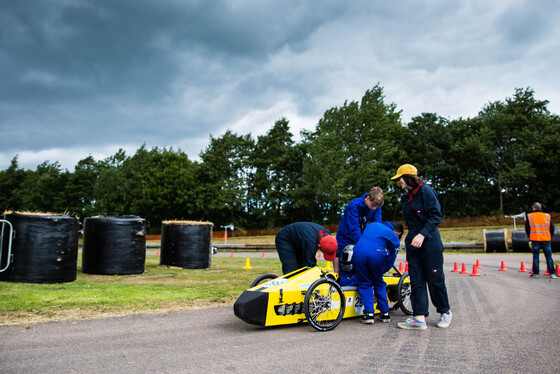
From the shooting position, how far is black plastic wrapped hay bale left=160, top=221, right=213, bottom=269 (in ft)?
44.3

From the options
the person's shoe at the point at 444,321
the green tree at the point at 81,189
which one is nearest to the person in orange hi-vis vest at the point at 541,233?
the person's shoe at the point at 444,321

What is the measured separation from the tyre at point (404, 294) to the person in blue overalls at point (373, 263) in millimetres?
564

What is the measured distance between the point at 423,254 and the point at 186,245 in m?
9.72

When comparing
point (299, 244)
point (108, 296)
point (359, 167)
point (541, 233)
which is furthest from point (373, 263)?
point (359, 167)

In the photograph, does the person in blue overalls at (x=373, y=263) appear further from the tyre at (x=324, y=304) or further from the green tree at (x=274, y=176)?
the green tree at (x=274, y=176)

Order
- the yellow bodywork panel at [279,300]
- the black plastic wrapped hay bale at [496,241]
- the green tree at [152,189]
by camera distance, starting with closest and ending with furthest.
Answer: the yellow bodywork panel at [279,300] < the black plastic wrapped hay bale at [496,241] < the green tree at [152,189]

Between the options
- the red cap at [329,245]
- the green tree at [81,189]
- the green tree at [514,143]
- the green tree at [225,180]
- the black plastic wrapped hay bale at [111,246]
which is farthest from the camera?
the green tree at [81,189]

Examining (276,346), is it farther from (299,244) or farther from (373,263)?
(299,244)

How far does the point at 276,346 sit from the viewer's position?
14.0 ft

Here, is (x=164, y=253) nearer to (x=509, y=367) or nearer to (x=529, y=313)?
(x=529, y=313)

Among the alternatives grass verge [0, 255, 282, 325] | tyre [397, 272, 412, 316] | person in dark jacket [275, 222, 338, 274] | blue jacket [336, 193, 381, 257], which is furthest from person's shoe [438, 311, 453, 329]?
grass verge [0, 255, 282, 325]

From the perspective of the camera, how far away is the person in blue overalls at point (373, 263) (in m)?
5.40

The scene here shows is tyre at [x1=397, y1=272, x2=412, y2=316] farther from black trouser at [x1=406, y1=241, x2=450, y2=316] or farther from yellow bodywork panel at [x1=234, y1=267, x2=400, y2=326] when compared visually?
yellow bodywork panel at [x1=234, y1=267, x2=400, y2=326]

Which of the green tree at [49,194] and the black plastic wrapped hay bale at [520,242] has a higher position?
the green tree at [49,194]
